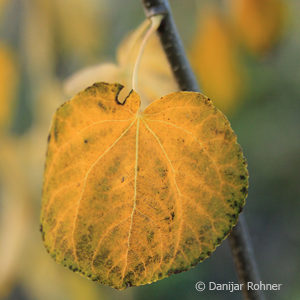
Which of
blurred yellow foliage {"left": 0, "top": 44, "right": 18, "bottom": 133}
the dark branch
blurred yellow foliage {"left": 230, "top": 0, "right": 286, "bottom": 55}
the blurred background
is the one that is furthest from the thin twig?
blurred yellow foliage {"left": 0, "top": 44, "right": 18, "bottom": 133}

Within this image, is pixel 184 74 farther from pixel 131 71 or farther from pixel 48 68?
pixel 48 68

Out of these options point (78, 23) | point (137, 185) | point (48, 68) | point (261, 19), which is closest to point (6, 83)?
point (48, 68)

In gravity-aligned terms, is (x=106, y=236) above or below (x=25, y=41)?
below

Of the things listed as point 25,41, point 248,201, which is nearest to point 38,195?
point 25,41

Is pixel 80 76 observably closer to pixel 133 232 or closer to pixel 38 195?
pixel 133 232

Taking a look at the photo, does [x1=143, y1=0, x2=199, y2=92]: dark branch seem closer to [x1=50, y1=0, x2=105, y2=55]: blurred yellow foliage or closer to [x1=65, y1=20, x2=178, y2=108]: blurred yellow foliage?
[x1=65, y1=20, x2=178, y2=108]: blurred yellow foliage

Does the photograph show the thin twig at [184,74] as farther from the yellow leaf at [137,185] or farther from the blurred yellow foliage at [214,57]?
the blurred yellow foliage at [214,57]
